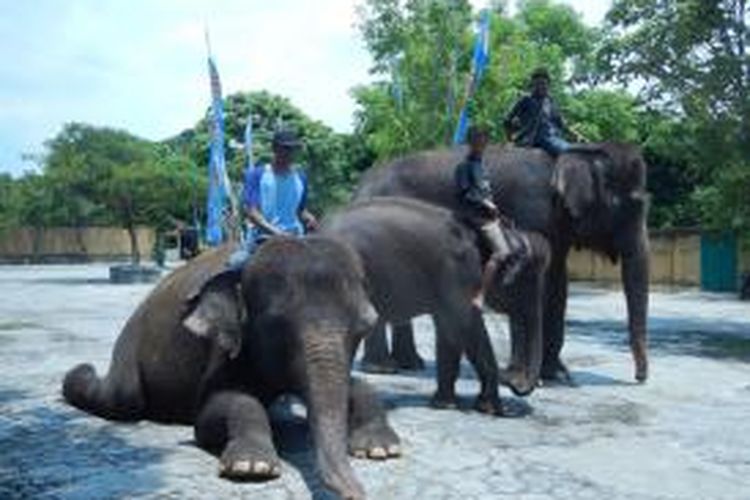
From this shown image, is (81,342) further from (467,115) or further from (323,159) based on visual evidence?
(323,159)

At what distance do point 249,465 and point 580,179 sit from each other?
602 centimetres

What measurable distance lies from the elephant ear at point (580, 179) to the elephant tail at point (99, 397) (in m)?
4.74

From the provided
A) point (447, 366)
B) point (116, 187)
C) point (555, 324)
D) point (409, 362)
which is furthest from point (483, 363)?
point (116, 187)

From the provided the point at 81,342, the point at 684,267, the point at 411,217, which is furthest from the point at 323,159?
the point at 411,217

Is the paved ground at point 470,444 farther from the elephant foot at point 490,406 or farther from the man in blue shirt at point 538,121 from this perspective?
the man in blue shirt at point 538,121

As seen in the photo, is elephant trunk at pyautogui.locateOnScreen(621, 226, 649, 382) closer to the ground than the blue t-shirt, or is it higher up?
closer to the ground

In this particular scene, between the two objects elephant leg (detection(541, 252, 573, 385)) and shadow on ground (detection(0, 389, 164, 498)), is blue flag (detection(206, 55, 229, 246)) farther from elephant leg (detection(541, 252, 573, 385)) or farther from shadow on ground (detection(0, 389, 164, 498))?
shadow on ground (detection(0, 389, 164, 498))

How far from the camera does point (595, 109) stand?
37844mm

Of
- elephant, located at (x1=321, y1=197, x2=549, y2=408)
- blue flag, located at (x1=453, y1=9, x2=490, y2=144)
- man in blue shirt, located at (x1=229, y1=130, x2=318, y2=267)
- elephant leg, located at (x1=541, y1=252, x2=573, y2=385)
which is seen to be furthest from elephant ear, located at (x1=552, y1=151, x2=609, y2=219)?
blue flag, located at (x1=453, y1=9, x2=490, y2=144)

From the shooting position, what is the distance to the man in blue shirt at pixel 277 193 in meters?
8.48

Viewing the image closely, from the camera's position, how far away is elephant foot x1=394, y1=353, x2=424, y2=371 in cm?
1227

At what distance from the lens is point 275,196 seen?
864 cm

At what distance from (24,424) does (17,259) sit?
2118 inches

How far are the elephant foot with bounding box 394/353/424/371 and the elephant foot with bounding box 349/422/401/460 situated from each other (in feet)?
14.7
